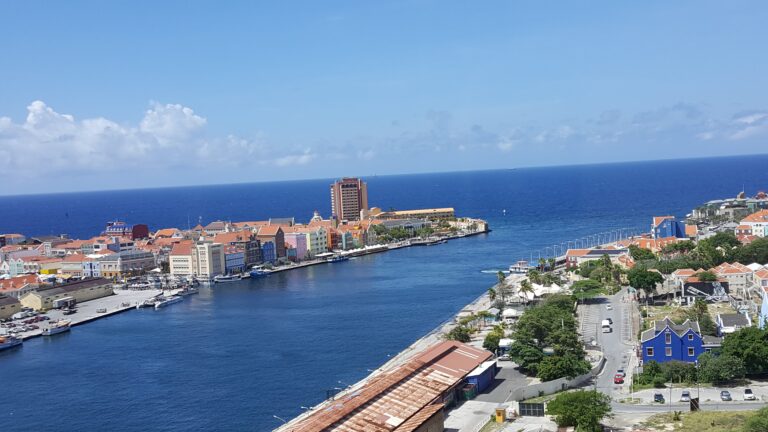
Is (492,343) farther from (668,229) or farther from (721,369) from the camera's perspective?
(668,229)

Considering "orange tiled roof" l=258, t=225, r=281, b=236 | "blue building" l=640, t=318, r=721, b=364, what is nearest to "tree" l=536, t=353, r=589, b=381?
"blue building" l=640, t=318, r=721, b=364

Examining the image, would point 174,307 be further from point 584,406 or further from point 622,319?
point 584,406

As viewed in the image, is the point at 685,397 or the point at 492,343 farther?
the point at 492,343

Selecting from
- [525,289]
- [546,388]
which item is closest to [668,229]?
[525,289]

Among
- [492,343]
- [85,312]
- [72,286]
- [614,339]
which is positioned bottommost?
[614,339]

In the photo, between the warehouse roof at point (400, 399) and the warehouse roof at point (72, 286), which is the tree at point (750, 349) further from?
the warehouse roof at point (72, 286)

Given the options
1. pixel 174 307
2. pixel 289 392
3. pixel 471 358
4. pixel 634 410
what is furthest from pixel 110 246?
pixel 634 410
